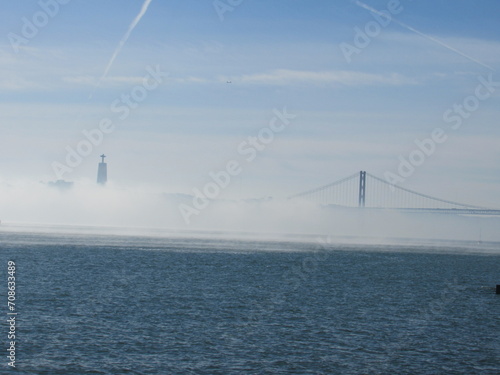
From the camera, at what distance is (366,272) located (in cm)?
8688

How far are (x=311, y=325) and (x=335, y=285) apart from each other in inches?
1066

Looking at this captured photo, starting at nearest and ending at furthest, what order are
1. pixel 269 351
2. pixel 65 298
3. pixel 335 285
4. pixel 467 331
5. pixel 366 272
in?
pixel 269 351
pixel 467 331
pixel 65 298
pixel 335 285
pixel 366 272

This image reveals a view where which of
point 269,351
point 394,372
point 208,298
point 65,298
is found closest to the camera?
point 394,372

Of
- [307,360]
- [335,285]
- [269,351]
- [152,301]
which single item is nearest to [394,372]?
[307,360]

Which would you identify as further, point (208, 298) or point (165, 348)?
point (208, 298)

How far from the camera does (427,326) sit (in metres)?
41.0

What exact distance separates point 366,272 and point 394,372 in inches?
2323

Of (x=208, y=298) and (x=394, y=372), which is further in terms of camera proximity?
(x=208, y=298)

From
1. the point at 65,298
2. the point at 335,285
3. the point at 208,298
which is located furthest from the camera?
the point at 335,285

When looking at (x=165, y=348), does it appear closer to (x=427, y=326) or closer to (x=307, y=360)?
(x=307, y=360)

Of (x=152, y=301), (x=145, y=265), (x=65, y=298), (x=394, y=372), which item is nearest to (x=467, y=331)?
(x=394, y=372)

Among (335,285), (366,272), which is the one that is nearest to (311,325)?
(335,285)

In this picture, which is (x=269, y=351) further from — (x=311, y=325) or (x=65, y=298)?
(x=65, y=298)

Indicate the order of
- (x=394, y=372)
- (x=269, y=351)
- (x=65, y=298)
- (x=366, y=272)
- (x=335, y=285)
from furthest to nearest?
(x=366, y=272) → (x=335, y=285) → (x=65, y=298) → (x=269, y=351) → (x=394, y=372)
